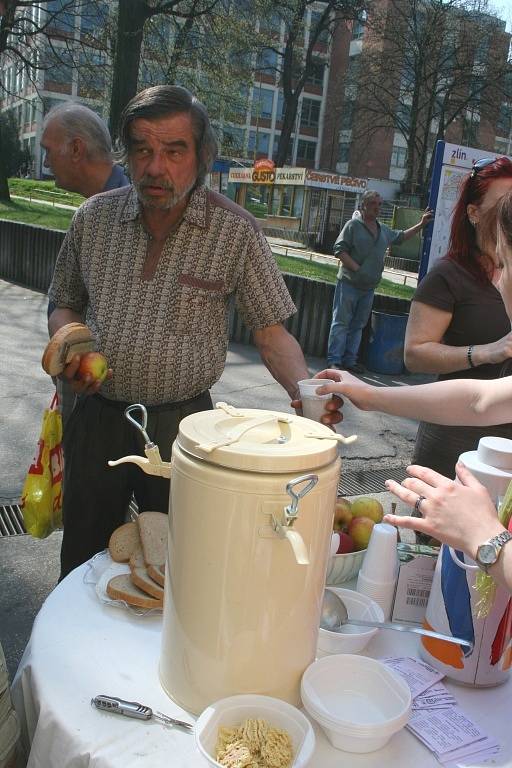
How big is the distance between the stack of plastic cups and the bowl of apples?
87 mm

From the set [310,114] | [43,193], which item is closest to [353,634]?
[43,193]

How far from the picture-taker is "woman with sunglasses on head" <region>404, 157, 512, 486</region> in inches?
90.4

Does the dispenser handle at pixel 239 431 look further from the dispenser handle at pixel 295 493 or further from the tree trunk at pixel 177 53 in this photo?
the tree trunk at pixel 177 53

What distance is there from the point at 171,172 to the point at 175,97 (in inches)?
9.3

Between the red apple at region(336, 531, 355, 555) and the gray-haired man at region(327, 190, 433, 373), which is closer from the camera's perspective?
the red apple at region(336, 531, 355, 555)

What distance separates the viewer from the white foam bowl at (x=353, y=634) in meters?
1.23

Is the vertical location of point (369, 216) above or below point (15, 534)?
above

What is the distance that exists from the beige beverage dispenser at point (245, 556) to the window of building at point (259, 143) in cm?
5835

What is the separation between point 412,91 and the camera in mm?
32781

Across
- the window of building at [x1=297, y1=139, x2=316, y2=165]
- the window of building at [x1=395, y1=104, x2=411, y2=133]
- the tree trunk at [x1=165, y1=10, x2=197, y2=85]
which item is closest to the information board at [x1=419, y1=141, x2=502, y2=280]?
the tree trunk at [x1=165, y1=10, x2=197, y2=85]

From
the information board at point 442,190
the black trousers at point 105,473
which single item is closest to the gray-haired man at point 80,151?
the black trousers at point 105,473

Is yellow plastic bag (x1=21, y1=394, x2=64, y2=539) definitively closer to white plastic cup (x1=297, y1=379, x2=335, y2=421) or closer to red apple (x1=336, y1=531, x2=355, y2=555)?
white plastic cup (x1=297, y1=379, x2=335, y2=421)

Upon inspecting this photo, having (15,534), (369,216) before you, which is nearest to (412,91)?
(369,216)

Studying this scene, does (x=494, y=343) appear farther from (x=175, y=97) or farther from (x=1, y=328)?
(x=1, y=328)
